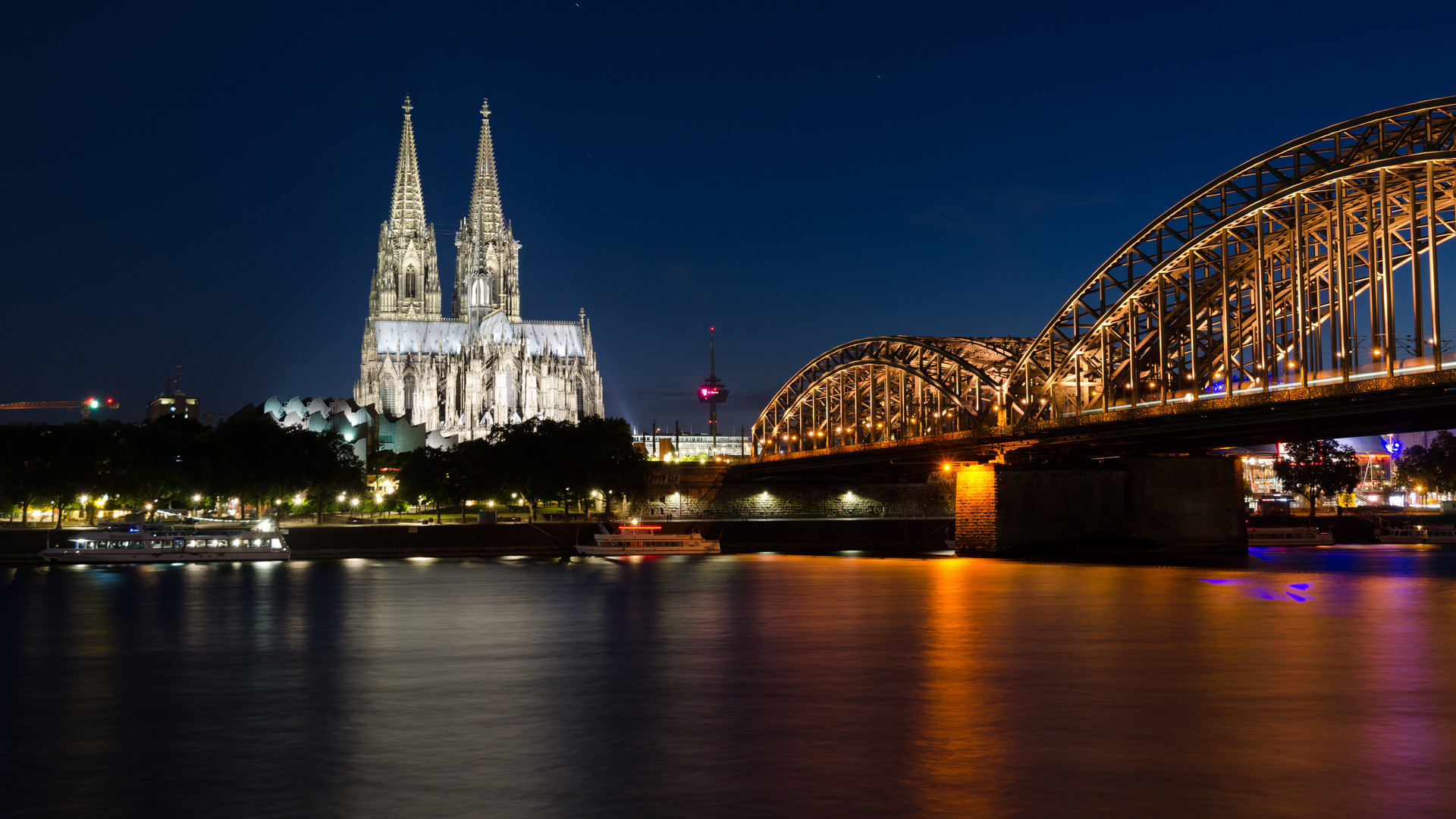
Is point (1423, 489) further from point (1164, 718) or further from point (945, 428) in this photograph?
point (1164, 718)

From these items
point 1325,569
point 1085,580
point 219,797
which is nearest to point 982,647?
point 219,797

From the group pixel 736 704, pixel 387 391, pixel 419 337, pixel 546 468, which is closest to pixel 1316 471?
pixel 546 468

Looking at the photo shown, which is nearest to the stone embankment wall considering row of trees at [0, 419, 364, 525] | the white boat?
the white boat

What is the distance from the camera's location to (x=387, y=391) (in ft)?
605

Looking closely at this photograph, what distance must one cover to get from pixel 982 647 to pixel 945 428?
2710 inches

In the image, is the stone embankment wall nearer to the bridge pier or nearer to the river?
the bridge pier

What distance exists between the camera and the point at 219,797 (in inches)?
713

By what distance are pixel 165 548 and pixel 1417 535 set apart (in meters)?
91.3

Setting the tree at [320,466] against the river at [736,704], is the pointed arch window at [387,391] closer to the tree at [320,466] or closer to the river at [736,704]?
the tree at [320,466]

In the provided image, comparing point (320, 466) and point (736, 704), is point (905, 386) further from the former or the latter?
point (736, 704)

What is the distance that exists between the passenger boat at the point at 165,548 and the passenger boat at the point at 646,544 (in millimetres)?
19818

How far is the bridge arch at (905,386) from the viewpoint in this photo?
3637 inches

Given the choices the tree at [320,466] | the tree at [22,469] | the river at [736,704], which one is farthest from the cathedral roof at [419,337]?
the river at [736,704]

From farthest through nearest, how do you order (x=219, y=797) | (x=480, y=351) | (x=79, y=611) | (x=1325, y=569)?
(x=480, y=351)
(x=1325, y=569)
(x=79, y=611)
(x=219, y=797)
